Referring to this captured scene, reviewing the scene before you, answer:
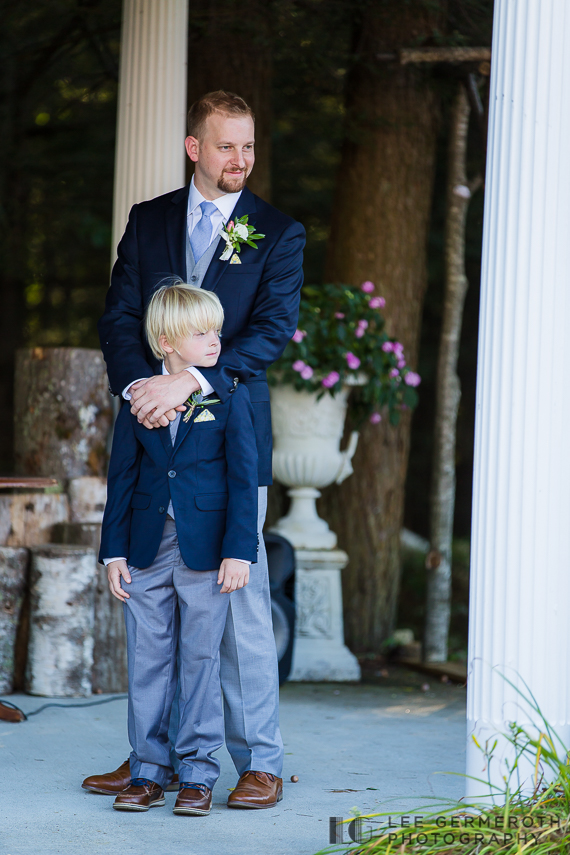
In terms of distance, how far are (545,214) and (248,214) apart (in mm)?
825

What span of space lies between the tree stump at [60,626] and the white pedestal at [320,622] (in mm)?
1157

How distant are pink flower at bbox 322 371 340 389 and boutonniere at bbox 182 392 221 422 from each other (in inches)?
82.2

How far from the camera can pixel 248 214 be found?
2566mm

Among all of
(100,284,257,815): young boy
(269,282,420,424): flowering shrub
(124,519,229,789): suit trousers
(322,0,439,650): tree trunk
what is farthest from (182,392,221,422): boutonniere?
(322,0,439,650): tree trunk

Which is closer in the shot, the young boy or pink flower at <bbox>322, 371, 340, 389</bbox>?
the young boy

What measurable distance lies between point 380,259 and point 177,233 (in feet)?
8.98

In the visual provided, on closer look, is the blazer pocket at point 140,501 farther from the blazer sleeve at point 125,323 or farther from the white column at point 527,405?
the white column at point 527,405

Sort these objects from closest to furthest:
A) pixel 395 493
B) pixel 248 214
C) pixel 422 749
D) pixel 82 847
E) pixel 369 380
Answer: pixel 82 847 < pixel 248 214 < pixel 422 749 < pixel 369 380 < pixel 395 493

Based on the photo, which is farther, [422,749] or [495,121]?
[422,749]

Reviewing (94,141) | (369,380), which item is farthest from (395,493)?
(94,141)

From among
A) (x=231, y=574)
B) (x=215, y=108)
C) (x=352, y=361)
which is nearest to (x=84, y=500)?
(x=352, y=361)

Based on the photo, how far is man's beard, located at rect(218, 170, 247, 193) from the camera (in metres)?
2.47

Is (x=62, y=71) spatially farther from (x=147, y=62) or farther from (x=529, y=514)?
(x=529, y=514)

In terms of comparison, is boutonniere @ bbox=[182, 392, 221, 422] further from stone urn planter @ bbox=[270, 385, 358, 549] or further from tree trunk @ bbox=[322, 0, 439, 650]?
tree trunk @ bbox=[322, 0, 439, 650]
